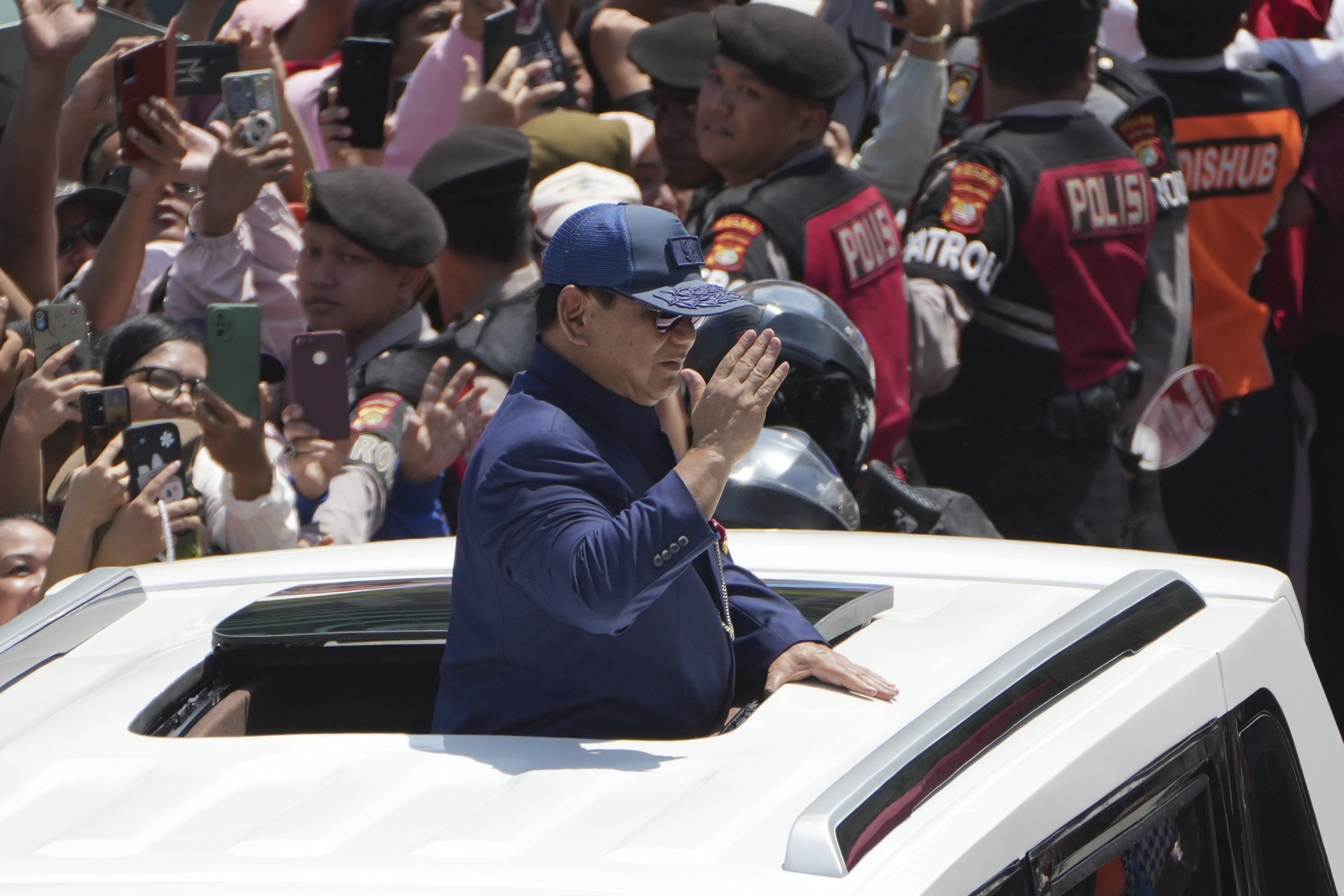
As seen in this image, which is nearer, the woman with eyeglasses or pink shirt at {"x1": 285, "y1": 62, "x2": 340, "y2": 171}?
the woman with eyeglasses

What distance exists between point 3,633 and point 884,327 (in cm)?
254

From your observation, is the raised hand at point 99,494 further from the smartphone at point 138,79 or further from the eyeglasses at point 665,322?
the eyeglasses at point 665,322

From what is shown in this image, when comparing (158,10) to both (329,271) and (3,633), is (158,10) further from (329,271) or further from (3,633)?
(3,633)

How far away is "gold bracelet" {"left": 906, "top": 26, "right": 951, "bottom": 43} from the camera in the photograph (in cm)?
466

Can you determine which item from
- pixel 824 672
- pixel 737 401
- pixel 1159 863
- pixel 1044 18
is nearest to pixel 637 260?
pixel 737 401

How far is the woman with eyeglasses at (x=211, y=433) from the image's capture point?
345 centimetres

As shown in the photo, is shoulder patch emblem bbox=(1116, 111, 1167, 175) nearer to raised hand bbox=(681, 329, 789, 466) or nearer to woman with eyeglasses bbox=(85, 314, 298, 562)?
woman with eyeglasses bbox=(85, 314, 298, 562)

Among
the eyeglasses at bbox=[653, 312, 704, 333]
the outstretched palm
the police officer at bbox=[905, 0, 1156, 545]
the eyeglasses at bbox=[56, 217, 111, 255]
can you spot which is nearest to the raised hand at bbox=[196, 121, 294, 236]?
the outstretched palm

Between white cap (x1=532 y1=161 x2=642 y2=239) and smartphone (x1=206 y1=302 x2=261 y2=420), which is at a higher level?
smartphone (x1=206 y1=302 x2=261 y2=420)

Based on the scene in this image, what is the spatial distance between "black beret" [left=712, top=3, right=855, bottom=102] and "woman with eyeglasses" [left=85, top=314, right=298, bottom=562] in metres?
1.54

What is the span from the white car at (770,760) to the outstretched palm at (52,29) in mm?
2190

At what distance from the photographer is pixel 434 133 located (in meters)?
5.29

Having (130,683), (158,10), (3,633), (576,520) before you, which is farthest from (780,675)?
(158,10)

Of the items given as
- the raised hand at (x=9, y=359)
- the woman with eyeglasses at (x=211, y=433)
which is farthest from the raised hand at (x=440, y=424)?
the raised hand at (x=9, y=359)
